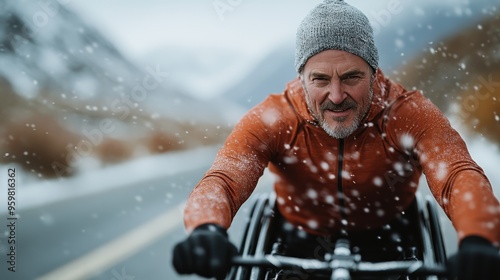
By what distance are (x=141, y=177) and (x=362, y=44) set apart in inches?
252

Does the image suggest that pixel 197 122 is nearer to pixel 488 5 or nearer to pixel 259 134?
pixel 488 5

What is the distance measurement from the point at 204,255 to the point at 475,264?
0.82 metres

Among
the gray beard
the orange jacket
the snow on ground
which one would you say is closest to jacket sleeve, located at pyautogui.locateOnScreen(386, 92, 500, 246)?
the orange jacket

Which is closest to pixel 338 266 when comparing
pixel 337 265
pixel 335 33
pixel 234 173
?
pixel 337 265

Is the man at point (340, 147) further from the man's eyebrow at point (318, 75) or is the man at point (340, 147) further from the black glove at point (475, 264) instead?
the black glove at point (475, 264)

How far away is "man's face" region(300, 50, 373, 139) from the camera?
8.16 feet

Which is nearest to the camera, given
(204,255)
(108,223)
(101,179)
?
(204,255)

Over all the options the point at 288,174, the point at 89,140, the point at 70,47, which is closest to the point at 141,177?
the point at 89,140

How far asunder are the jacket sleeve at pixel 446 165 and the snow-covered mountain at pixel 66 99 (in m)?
6.67

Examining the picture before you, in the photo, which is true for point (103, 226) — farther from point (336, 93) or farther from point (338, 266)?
point (338, 266)

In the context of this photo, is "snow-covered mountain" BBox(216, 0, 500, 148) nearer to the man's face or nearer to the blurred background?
Result: the blurred background

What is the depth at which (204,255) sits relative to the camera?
6.26 ft

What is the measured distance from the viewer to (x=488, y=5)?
40.3ft

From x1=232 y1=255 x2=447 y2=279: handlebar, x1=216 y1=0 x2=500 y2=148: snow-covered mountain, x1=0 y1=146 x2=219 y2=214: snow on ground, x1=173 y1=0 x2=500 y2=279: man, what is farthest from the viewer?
x1=216 y1=0 x2=500 y2=148: snow-covered mountain
